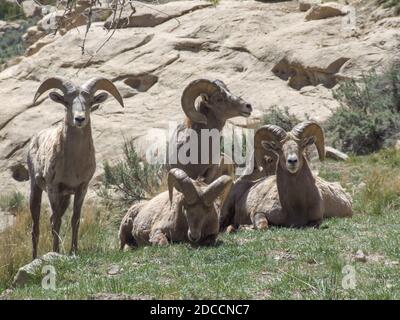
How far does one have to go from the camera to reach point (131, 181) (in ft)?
54.3

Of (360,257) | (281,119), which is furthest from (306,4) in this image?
(360,257)

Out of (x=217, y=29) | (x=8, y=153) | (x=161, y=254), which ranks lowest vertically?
(x=8, y=153)

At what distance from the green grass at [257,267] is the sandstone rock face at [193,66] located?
9.97 meters

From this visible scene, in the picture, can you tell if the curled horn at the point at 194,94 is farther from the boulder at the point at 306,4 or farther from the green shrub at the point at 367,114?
the boulder at the point at 306,4

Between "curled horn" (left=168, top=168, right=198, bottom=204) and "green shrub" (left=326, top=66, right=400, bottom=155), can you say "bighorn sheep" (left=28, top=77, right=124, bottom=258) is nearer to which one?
"curled horn" (left=168, top=168, right=198, bottom=204)

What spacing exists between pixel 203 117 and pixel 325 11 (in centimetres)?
1214

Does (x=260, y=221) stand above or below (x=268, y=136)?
below

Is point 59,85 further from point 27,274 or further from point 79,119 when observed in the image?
point 27,274

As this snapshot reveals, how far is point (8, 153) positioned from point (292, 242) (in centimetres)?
1440

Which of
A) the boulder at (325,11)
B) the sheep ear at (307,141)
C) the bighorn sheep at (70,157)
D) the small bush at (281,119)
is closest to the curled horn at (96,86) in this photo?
the bighorn sheep at (70,157)

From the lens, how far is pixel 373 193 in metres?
12.7

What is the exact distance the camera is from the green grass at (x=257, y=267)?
6551mm
